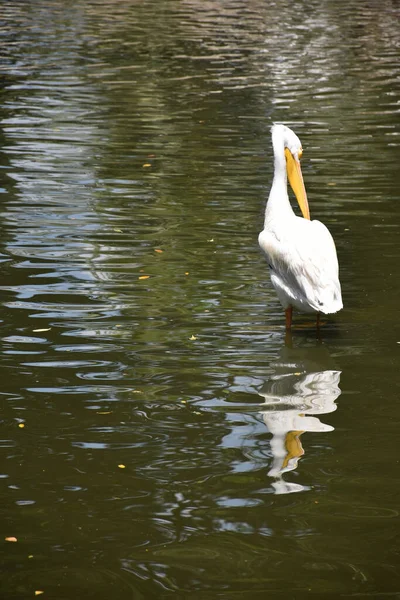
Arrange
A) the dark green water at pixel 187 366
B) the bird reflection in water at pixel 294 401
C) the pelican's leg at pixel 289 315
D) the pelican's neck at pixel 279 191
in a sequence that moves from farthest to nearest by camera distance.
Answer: the pelican's neck at pixel 279 191, the pelican's leg at pixel 289 315, the bird reflection in water at pixel 294 401, the dark green water at pixel 187 366

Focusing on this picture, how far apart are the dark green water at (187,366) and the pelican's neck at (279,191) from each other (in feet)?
2.52

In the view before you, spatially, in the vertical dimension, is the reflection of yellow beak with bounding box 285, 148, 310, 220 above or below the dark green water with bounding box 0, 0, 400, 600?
above

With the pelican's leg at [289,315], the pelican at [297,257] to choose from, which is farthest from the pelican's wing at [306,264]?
the pelican's leg at [289,315]

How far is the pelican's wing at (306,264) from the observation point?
24.4 ft

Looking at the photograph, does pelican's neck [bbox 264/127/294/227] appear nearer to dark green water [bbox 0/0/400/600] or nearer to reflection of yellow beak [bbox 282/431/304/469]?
dark green water [bbox 0/0/400/600]

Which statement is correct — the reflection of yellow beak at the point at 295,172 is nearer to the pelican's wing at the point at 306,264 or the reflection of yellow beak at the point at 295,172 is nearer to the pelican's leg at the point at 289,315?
the pelican's wing at the point at 306,264

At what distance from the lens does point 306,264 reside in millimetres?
7531

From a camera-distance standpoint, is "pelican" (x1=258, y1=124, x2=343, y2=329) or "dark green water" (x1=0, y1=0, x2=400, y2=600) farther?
"pelican" (x1=258, y1=124, x2=343, y2=329)

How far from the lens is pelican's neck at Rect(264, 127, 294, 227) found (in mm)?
8141

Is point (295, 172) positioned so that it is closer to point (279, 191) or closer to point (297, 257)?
point (279, 191)

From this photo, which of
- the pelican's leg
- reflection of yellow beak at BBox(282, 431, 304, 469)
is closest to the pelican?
the pelican's leg

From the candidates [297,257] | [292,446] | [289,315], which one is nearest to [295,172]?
[297,257]

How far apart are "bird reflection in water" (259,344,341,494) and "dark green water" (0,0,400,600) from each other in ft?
0.06

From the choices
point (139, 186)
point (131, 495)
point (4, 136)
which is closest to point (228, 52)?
point (4, 136)
